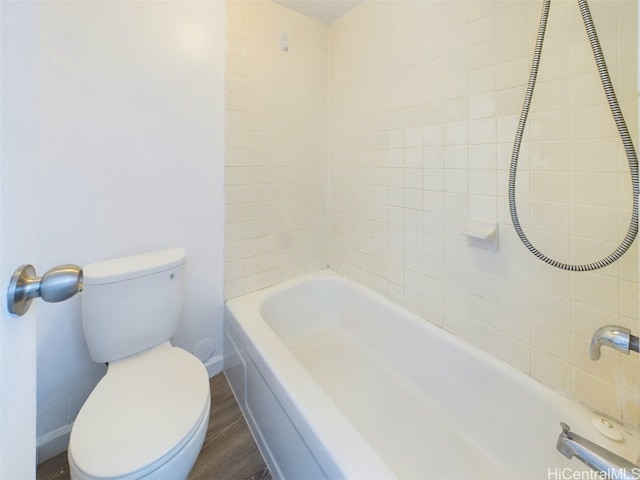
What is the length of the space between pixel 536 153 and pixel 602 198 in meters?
0.25

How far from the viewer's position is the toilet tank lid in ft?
3.90

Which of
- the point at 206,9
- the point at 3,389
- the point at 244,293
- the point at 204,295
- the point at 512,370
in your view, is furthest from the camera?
the point at 244,293

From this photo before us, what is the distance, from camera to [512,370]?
1191mm

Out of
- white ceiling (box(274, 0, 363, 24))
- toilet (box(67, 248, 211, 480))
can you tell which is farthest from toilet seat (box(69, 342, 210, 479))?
white ceiling (box(274, 0, 363, 24))

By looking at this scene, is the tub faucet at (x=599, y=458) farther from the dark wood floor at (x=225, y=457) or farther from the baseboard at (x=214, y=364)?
the baseboard at (x=214, y=364)

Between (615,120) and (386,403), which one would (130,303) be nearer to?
(386,403)

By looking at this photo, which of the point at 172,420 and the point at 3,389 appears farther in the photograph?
the point at 172,420

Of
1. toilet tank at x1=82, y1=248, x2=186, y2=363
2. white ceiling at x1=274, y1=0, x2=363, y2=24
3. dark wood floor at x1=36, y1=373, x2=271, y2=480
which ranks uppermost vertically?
white ceiling at x1=274, y1=0, x2=363, y2=24

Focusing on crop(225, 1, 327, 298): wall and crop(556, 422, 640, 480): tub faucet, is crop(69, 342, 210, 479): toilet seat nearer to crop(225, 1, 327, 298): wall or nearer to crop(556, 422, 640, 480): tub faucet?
crop(225, 1, 327, 298): wall

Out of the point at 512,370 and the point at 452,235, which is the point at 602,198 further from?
the point at 512,370

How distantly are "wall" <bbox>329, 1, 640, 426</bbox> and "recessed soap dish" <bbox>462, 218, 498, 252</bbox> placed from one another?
3cm

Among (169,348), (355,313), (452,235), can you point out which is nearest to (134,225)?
(169,348)

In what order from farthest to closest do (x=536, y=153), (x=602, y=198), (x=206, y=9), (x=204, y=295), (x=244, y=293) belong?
1. (x=244, y=293)
2. (x=204, y=295)
3. (x=206, y=9)
4. (x=536, y=153)
5. (x=602, y=198)

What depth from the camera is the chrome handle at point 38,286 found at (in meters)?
0.40
